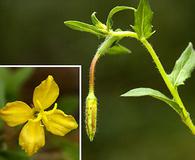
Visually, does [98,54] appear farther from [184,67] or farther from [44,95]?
[184,67]

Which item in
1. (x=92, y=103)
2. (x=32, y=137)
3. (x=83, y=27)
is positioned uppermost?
(x=83, y=27)

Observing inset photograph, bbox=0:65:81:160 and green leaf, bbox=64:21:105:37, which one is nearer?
inset photograph, bbox=0:65:81:160

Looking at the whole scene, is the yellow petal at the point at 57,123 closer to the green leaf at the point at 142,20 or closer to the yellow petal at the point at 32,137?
the yellow petal at the point at 32,137

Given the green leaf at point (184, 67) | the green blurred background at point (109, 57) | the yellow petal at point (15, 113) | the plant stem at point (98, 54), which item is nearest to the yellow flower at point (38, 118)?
the yellow petal at point (15, 113)

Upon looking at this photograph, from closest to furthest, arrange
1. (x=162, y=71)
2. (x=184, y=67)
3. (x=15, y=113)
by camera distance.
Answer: (x=15, y=113) < (x=162, y=71) < (x=184, y=67)

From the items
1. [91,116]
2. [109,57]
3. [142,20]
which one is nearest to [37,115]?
[91,116]

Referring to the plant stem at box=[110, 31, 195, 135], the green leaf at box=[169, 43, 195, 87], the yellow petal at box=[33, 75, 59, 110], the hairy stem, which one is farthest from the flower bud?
the green leaf at box=[169, 43, 195, 87]

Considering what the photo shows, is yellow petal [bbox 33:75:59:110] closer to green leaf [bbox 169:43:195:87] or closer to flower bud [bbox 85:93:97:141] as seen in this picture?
flower bud [bbox 85:93:97:141]
